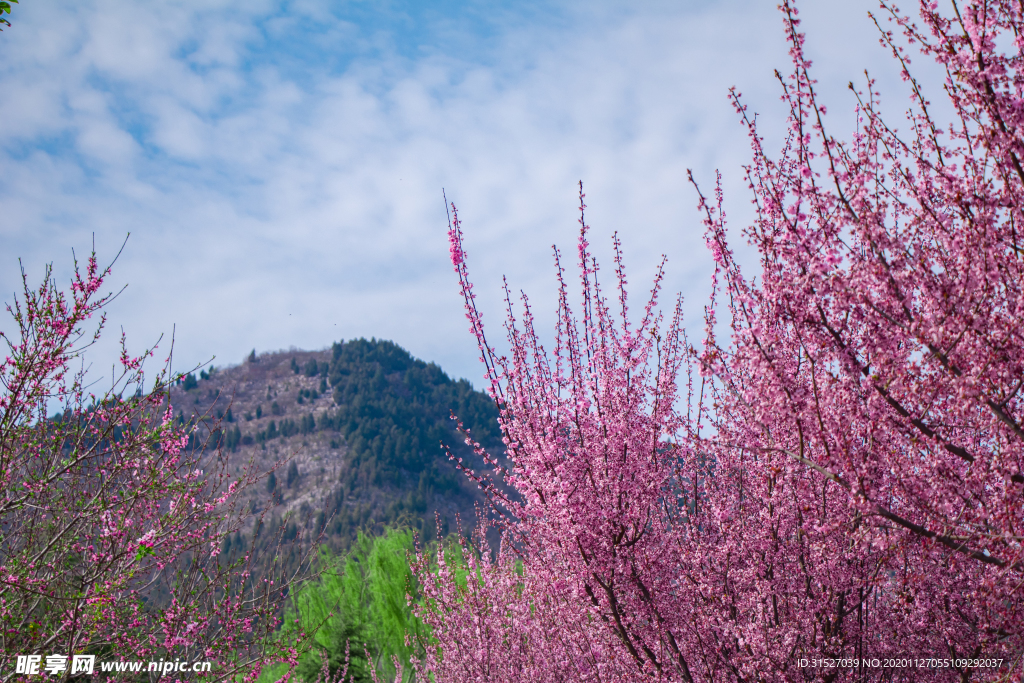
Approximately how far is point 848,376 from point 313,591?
61.4 feet

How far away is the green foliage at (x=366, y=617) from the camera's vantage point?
14.9 metres

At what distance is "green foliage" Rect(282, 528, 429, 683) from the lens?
586 inches

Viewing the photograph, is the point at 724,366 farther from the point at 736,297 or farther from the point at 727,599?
the point at 727,599

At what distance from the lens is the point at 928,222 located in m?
3.44

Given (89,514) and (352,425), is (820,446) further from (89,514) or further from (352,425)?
(352,425)

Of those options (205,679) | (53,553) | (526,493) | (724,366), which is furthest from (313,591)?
(724,366)

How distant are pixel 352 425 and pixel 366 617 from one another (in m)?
131

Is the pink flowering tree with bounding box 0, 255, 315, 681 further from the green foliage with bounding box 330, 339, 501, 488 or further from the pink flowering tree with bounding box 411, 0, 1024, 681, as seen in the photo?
the green foliage with bounding box 330, 339, 501, 488

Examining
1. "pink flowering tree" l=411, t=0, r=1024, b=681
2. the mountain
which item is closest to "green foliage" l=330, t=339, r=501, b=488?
the mountain

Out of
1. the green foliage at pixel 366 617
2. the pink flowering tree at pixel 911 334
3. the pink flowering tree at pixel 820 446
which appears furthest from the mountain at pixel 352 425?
the pink flowering tree at pixel 911 334

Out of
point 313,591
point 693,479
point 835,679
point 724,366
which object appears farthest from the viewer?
point 313,591

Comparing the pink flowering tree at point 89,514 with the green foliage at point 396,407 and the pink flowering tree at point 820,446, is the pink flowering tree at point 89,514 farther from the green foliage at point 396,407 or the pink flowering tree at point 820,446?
the green foliage at point 396,407

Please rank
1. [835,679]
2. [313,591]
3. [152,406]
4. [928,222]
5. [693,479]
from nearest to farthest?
[928,222]
[835,679]
[693,479]
[152,406]
[313,591]

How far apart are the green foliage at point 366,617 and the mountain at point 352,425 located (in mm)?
65249
